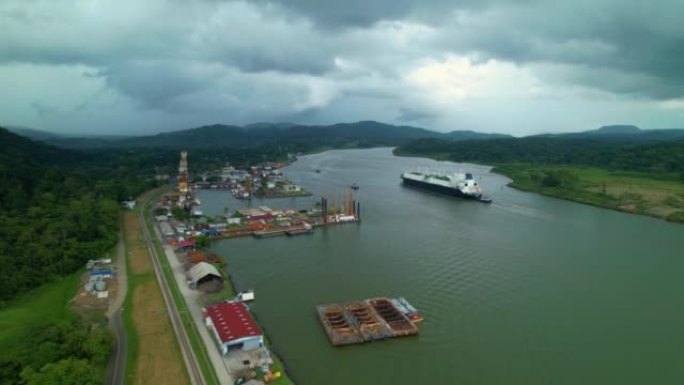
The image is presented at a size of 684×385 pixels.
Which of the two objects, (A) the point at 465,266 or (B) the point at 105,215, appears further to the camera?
(B) the point at 105,215

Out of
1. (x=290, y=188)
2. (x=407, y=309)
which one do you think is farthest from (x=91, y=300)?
(x=290, y=188)

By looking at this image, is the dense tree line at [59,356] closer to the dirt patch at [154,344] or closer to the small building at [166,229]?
the dirt patch at [154,344]

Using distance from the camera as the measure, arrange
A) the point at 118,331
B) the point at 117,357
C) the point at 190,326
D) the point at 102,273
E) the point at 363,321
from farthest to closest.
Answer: the point at 102,273, the point at 363,321, the point at 190,326, the point at 118,331, the point at 117,357

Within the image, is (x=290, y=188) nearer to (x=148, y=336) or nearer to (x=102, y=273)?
(x=102, y=273)

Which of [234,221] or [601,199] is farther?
[601,199]

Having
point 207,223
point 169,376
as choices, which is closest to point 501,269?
point 169,376

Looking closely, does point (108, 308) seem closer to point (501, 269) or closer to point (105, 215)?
point (105, 215)

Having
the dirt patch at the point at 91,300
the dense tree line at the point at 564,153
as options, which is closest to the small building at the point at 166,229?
the dirt patch at the point at 91,300

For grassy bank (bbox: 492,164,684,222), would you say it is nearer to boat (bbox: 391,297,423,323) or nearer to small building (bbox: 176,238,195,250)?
boat (bbox: 391,297,423,323)

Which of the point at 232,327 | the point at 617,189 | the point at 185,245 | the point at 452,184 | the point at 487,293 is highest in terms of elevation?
the point at 452,184
